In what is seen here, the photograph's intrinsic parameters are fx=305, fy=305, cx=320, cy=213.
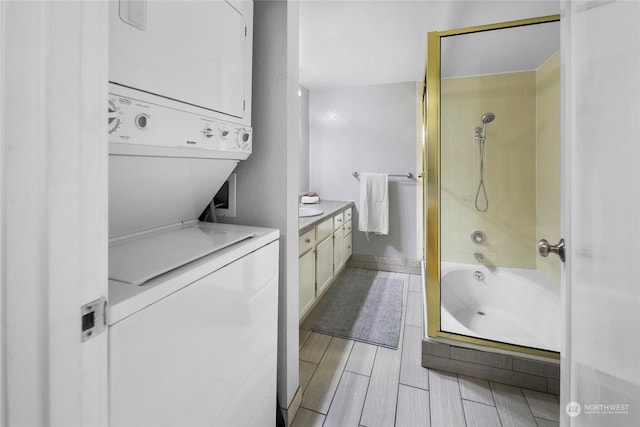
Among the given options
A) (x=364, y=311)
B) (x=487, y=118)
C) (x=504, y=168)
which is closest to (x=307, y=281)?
(x=364, y=311)

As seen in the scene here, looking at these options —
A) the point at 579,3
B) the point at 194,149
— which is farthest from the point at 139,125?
the point at 579,3

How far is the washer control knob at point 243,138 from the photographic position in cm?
118

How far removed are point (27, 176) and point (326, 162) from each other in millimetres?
3670

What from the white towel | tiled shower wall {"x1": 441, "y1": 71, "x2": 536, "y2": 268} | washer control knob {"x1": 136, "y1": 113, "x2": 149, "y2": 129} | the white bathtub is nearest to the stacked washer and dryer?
washer control knob {"x1": 136, "y1": 113, "x2": 149, "y2": 129}

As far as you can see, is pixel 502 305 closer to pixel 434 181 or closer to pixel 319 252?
pixel 434 181

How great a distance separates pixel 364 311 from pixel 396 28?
2.31m

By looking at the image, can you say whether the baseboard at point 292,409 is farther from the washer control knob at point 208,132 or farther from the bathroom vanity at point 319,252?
the washer control knob at point 208,132

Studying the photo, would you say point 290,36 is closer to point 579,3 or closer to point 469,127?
point 579,3

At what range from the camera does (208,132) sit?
103 cm

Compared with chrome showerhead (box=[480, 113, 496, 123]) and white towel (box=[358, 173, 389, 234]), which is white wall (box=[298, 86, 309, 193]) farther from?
chrome showerhead (box=[480, 113, 496, 123])

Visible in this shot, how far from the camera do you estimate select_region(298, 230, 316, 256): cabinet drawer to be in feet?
6.82

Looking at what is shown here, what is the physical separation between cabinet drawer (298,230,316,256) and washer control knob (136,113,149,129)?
1342mm

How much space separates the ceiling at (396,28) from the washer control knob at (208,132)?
150 centimetres

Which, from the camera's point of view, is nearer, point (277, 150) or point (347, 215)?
point (277, 150)
